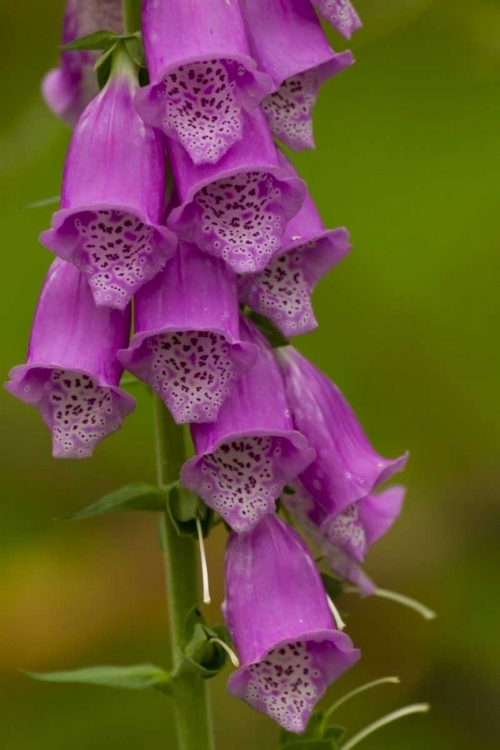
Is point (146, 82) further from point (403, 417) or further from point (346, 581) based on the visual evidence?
point (403, 417)

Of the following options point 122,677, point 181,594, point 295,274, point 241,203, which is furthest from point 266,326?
point 122,677

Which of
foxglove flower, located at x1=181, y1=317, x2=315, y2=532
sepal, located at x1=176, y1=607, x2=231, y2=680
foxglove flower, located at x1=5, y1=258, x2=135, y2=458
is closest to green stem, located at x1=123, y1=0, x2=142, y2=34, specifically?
foxglove flower, located at x1=5, y1=258, x2=135, y2=458

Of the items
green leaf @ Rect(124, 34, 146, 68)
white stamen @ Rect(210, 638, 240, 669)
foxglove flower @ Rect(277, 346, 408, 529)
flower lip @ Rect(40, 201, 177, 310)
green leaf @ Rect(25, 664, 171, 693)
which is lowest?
green leaf @ Rect(25, 664, 171, 693)

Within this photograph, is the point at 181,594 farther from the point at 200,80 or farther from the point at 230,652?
the point at 200,80

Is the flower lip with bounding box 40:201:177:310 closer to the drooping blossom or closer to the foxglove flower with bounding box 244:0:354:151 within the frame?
the foxglove flower with bounding box 244:0:354:151

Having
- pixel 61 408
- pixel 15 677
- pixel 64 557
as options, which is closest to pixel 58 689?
pixel 15 677

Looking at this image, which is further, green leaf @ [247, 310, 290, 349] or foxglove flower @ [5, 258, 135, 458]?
green leaf @ [247, 310, 290, 349]
